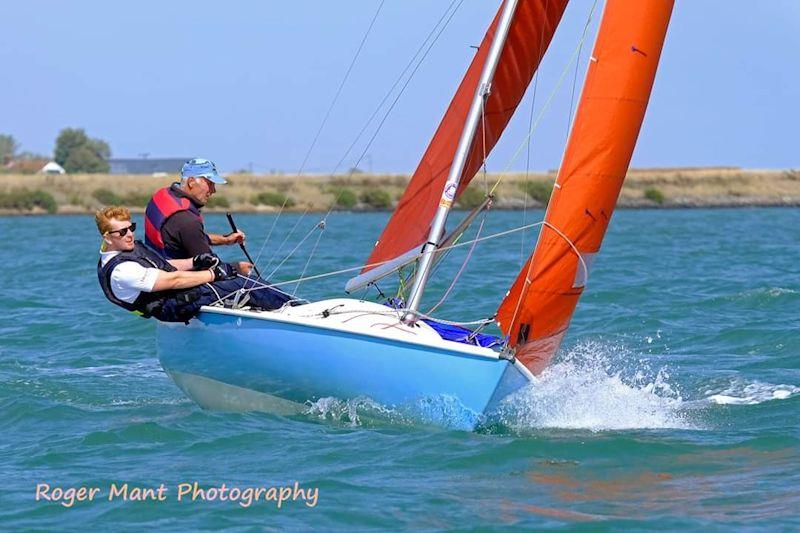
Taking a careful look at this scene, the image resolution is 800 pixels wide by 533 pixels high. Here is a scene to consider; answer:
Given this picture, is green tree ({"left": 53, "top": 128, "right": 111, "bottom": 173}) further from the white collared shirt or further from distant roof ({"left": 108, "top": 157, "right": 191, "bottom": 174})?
the white collared shirt

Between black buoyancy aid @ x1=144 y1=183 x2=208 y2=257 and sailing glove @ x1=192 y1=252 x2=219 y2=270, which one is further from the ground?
black buoyancy aid @ x1=144 y1=183 x2=208 y2=257

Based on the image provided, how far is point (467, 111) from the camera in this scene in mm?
9273

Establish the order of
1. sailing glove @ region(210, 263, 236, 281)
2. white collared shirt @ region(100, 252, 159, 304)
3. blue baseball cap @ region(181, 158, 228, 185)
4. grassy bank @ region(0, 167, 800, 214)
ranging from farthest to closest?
grassy bank @ region(0, 167, 800, 214)
blue baseball cap @ region(181, 158, 228, 185)
sailing glove @ region(210, 263, 236, 281)
white collared shirt @ region(100, 252, 159, 304)

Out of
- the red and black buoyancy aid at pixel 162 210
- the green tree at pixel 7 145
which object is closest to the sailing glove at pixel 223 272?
the red and black buoyancy aid at pixel 162 210

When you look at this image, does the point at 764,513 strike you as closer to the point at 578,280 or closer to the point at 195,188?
the point at 578,280

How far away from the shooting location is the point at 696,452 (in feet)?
23.9

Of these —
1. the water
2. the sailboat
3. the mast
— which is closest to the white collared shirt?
the sailboat

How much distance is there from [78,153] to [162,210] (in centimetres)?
8698

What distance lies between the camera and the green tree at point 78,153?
92.1 metres

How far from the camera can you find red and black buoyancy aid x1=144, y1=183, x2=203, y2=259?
8336mm

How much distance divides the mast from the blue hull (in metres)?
0.59

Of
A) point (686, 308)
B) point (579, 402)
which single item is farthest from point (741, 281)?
point (579, 402)

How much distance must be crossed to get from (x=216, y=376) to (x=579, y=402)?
223 centimetres

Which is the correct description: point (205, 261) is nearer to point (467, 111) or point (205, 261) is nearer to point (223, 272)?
point (223, 272)
